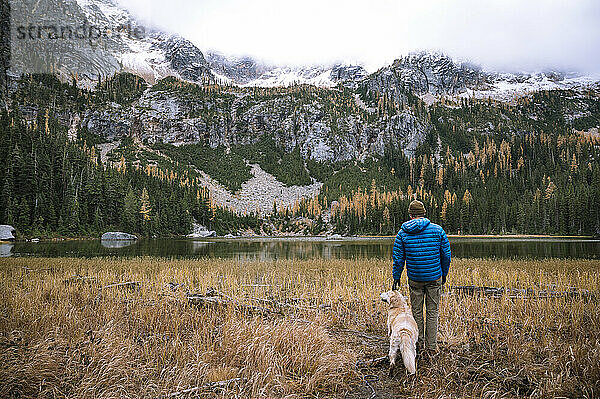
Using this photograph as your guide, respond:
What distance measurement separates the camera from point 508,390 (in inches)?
163

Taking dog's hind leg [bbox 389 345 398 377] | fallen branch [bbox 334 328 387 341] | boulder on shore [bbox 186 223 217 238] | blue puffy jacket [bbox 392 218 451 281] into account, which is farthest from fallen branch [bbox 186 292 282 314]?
boulder on shore [bbox 186 223 217 238]

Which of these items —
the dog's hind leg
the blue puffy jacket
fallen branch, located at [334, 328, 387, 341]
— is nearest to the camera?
the dog's hind leg

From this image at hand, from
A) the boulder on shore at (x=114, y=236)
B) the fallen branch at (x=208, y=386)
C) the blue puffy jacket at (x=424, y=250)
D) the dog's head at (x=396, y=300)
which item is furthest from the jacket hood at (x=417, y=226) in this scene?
the boulder on shore at (x=114, y=236)

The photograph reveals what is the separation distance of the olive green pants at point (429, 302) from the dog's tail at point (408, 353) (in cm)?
88

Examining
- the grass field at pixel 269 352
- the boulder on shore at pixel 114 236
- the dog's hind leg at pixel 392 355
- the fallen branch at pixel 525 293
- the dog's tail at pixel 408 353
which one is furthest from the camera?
the boulder on shore at pixel 114 236

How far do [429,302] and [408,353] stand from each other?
1.10m

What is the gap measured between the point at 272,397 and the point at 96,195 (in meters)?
67.1

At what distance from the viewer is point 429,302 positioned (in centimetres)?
525

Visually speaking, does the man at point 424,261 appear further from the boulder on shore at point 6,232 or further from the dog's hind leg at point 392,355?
the boulder on shore at point 6,232

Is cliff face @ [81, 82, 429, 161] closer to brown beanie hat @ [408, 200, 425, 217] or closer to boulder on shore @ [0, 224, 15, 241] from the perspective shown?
boulder on shore @ [0, 224, 15, 241]

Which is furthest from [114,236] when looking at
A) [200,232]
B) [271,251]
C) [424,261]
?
[424,261]

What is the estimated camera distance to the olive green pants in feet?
17.0

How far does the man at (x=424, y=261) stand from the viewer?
511 centimetres

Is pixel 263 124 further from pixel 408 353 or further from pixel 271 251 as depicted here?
pixel 408 353
